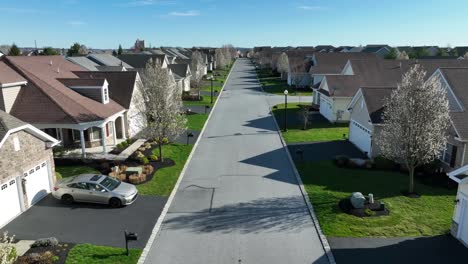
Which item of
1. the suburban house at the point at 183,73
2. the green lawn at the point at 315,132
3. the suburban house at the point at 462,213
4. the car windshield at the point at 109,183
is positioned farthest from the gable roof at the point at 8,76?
the suburban house at the point at 183,73

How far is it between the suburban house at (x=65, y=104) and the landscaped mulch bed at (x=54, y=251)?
37.7 feet

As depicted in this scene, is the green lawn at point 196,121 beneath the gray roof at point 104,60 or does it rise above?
beneath

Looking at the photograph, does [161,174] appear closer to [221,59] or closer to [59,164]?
[59,164]

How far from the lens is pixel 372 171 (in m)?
22.9

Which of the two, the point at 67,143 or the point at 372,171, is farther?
the point at 67,143

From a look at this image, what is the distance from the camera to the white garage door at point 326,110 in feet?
127

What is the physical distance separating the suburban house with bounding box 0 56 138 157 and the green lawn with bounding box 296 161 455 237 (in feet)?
50.9

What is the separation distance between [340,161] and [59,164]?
773 inches

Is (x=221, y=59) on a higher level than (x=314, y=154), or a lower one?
higher

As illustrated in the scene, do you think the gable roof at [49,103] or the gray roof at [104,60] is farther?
the gray roof at [104,60]

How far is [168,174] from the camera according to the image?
880 inches

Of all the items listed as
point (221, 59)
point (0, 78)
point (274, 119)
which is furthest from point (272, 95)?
point (221, 59)

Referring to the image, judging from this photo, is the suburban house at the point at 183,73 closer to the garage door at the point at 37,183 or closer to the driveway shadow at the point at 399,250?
the garage door at the point at 37,183

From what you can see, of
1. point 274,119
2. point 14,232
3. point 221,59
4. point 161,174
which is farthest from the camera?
point 221,59
